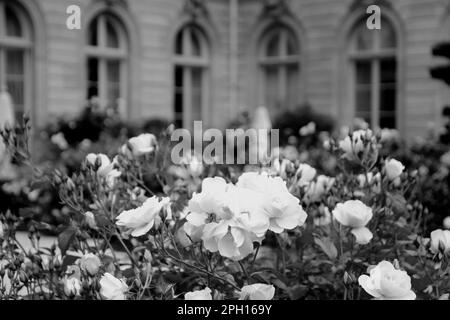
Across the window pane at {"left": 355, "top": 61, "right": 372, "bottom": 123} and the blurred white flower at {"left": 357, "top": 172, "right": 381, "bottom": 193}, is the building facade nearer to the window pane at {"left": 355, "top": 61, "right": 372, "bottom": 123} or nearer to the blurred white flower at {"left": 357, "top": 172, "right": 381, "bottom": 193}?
the window pane at {"left": 355, "top": 61, "right": 372, "bottom": 123}

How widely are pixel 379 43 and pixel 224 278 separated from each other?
11405 millimetres

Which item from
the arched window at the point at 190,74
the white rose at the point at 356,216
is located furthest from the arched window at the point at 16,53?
the white rose at the point at 356,216

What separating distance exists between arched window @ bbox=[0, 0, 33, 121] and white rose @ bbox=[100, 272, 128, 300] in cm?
1020

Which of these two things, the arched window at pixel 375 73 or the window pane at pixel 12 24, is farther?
the arched window at pixel 375 73

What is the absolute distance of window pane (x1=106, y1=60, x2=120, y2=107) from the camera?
41.7 ft

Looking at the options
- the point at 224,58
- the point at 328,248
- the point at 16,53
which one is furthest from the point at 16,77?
the point at 328,248

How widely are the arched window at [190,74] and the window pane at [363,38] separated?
292 centimetres

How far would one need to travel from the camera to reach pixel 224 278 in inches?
67.2

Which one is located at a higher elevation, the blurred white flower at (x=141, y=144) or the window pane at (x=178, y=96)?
the window pane at (x=178, y=96)

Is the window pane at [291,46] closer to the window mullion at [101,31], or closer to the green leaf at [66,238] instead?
the window mullion at [101,31]

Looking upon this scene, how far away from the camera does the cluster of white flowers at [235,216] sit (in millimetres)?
1476

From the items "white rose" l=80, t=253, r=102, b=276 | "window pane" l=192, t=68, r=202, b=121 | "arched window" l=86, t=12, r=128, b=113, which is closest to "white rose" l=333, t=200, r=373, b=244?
"white rose" l=80, t=253, r=102, b=276

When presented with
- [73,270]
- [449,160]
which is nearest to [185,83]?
[449,160]

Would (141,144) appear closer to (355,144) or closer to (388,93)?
(355,144)
